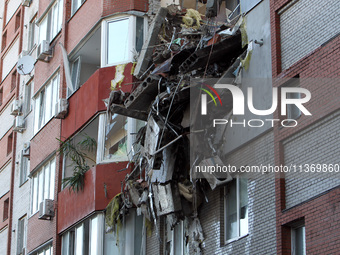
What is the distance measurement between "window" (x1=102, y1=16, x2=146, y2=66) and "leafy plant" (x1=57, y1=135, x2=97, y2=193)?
2.52m

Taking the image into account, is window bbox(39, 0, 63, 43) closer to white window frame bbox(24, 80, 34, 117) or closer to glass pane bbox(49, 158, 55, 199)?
white window frame bbox(24, 80, 34, 117)

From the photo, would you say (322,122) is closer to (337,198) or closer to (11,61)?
(337,198)

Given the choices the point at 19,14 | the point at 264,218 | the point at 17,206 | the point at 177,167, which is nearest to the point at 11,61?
the point at 19,14

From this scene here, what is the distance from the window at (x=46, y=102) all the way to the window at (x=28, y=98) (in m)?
3.80

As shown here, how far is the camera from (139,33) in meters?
23.0

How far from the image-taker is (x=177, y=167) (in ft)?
61.3

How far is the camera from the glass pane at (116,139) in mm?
22031

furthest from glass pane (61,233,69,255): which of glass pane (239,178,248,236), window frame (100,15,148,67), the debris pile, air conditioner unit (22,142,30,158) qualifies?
glass pane (239,178,248,236)

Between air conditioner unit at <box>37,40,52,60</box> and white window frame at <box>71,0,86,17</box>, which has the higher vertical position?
white window frame at <box>71,0,86,17</box>

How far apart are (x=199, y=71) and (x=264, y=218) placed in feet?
13.3

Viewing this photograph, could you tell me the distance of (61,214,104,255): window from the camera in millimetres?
21375

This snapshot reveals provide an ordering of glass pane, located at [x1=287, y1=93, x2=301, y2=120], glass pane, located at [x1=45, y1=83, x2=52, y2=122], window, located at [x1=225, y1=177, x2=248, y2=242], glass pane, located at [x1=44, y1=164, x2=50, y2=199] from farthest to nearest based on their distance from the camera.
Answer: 1. glass pane, located at [x1=45, y1=83, x2=52, y2=122]
2. glass pane, located at [x1=44, y1=164, x2=50, y2=199]
3. window, located at [x1=225, y1=177, x2=248, y2=242]
4. glass pane, located at [x1=287, y1=93, x2=301, y2=120]

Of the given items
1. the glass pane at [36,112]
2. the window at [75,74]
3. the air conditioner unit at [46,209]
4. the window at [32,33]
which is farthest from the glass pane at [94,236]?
the window at [32,33]

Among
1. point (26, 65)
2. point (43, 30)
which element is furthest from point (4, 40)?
point (43, 30)
